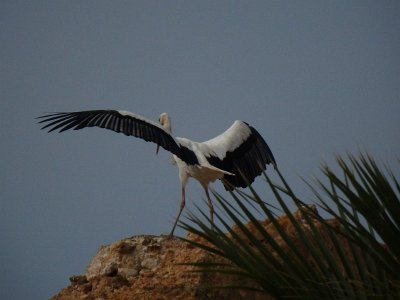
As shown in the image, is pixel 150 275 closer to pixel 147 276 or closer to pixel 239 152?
pixel 147 276

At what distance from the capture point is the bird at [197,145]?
8391 millimetres

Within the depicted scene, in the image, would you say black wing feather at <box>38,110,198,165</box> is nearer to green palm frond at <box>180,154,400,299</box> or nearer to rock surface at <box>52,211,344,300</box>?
rock surface at <box>52,211,344,300</box>

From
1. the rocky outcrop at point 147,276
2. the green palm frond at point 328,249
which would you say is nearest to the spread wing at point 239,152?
the rocky outcrop at point 147,276

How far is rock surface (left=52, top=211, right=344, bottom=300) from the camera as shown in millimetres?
4375

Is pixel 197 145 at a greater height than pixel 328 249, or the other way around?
pixel 197 145

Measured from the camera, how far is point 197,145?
366 inches

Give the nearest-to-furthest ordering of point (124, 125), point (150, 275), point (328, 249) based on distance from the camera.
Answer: point (328, 249) < point (150, 275) < point (124, 125)

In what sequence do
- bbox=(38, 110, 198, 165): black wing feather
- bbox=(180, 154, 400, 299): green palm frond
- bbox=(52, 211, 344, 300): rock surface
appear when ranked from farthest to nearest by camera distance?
bbox=(38, 110, 198, 165): black wing feather
bbox=(52, 211, 344, 300): rock surface
bbox=(180, 154, 400, 299): green palm frond

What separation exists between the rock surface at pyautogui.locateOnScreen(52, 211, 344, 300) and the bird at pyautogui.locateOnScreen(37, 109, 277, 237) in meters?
1.33

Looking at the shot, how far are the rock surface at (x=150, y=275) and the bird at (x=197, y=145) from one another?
52.4 inches

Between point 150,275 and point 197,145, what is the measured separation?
4.18 metres

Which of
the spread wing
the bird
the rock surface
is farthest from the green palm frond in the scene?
the spread wing

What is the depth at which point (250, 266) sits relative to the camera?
2.50 meters

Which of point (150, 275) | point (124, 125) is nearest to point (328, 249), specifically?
point (150, 275)
